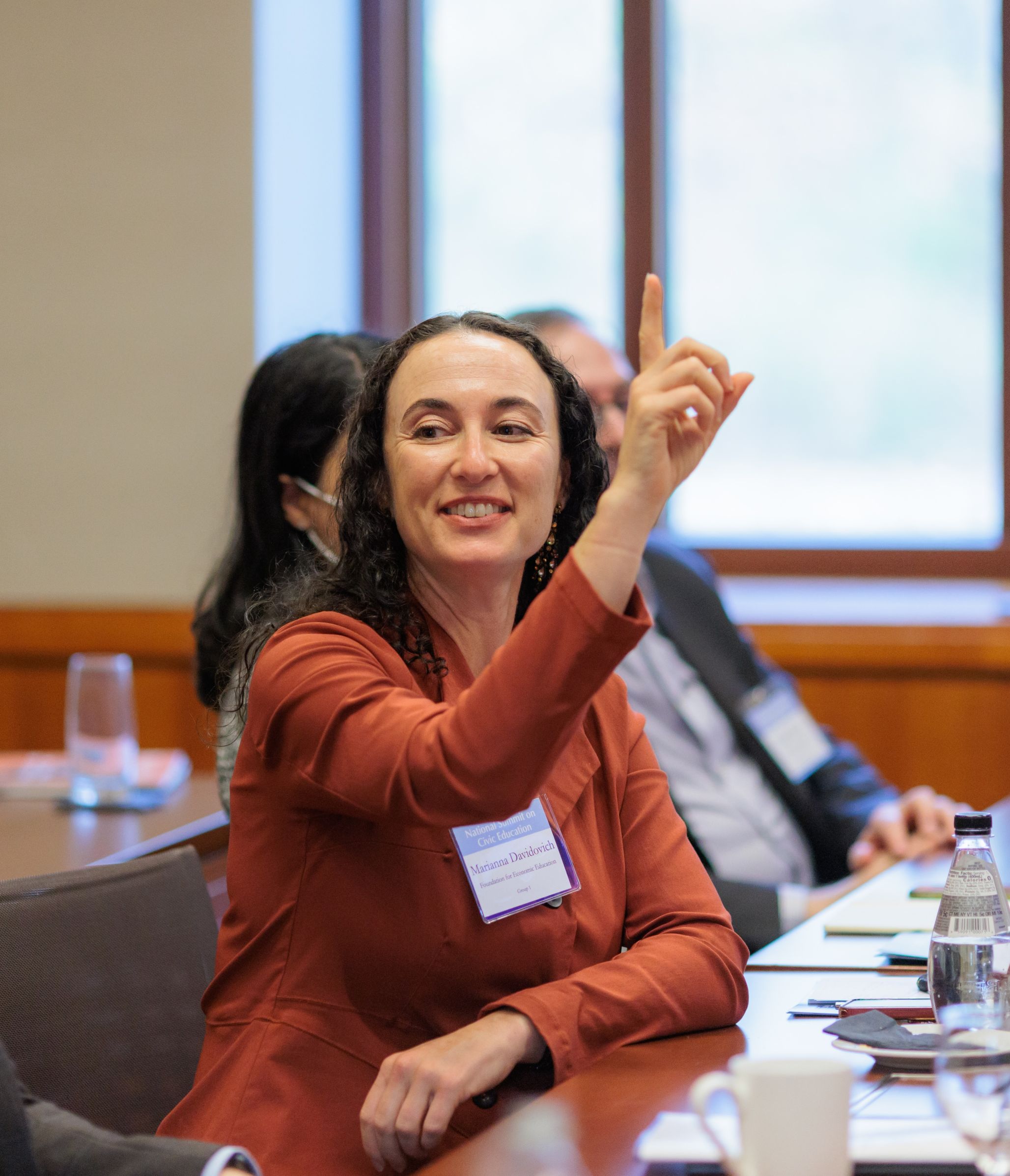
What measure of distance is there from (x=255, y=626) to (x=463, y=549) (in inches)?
11.1

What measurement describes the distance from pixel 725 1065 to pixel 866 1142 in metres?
0.26

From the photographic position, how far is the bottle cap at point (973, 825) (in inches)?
52.4

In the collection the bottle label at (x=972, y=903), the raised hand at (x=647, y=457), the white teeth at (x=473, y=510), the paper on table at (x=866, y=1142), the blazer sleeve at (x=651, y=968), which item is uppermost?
the raised hand at (x=647, y=457)

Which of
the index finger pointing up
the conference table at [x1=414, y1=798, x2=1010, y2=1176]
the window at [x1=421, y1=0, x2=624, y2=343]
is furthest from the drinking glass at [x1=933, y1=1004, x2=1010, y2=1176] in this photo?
the window at [x1=421, y1=0, x2=624, y2=343]

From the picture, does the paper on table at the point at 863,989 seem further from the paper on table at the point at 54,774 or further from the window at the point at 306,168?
the window at the point at 306,168

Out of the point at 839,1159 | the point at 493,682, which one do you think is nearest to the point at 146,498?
the point at 493,682

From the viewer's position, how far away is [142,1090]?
1559mm

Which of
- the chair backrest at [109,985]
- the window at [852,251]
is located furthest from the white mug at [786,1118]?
the window at [852,251]

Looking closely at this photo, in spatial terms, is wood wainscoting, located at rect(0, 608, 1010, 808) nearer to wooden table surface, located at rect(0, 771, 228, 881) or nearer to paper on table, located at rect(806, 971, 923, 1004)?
wooden table surface, located at rect(0, 771, 228, 881)

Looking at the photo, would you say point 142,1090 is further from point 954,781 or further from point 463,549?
point 954,781

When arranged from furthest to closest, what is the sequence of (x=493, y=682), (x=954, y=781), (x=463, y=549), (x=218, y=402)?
(x=218, y=402) < (x=954, y=781) < (x=463, y=549) < (x=493, y=682)

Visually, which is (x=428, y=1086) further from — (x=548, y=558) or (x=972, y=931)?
(x=548, y=558)

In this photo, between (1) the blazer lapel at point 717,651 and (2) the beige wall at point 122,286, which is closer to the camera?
(1) the blazer lapel at point 717,651

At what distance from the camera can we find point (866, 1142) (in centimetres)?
97
